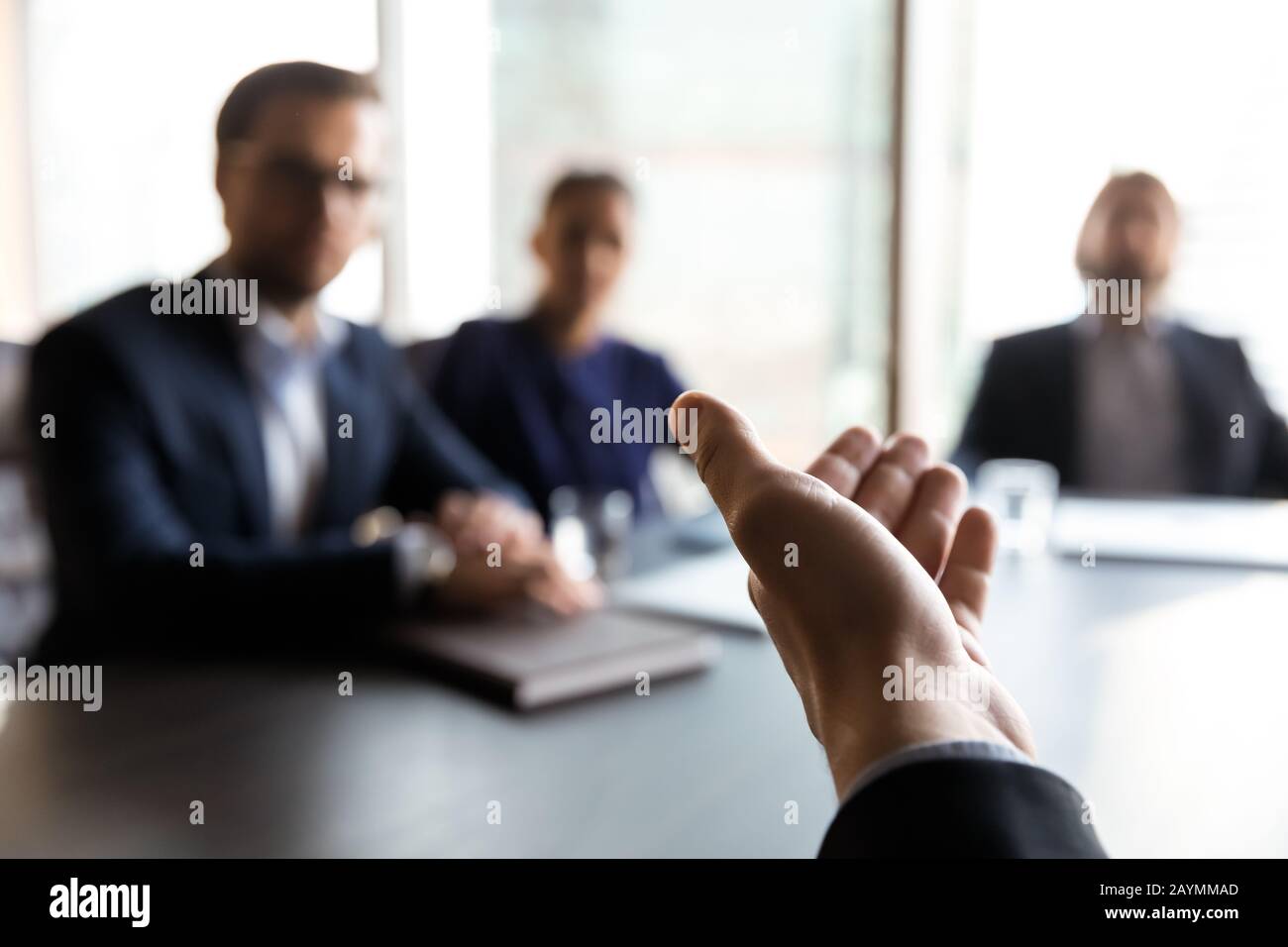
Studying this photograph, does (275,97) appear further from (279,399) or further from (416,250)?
(416,250)

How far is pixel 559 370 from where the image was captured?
1837 mm

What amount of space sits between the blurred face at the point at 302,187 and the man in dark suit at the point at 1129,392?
1054 mm

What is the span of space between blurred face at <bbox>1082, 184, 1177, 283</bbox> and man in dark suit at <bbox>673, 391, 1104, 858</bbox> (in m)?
1.42

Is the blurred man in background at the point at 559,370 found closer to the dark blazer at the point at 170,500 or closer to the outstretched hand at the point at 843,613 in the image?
the dark blazer at the point at 170,500

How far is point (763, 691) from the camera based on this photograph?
747 millimetres

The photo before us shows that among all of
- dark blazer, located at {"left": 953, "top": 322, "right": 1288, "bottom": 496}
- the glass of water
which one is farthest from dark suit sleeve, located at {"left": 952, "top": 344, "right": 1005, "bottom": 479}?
the glass of water

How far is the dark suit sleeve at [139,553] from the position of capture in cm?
91

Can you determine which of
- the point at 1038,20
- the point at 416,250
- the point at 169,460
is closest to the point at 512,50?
the point at 416,250

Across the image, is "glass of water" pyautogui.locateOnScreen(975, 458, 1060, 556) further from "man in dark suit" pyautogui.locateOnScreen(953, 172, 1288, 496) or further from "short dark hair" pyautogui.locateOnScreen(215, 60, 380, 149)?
"short dark hair" pyautogui.locateOnScreen(215, 60, 380, 149)

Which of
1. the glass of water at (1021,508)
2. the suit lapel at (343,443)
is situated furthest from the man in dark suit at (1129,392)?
the suit lapel at (343,443)

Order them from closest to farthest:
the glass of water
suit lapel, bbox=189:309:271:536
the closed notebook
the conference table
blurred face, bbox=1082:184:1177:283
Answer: the conference table
the closed notebook
suit lapel, bbox=189:309:271:536
the glass of water
blurred face, bbox=1082:184:1177:283

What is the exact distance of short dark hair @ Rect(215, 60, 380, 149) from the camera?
0.87m

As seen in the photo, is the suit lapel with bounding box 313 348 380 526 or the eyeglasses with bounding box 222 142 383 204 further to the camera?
the suit lapel with bounding box 313 348 380 526

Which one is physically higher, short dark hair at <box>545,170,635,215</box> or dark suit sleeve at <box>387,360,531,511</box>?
short dark hair at <box>545,170,635,215</box>
